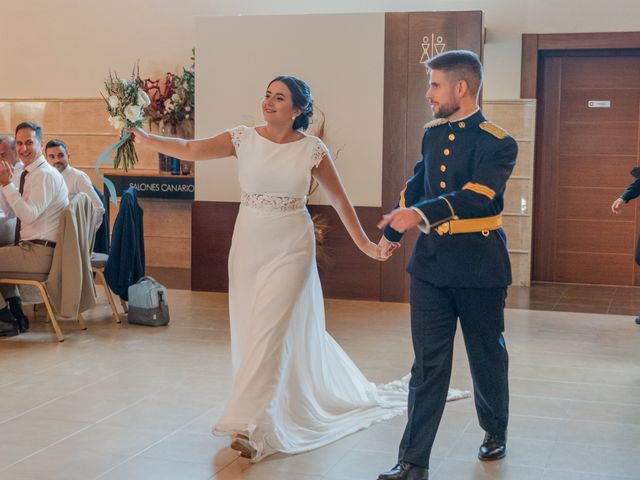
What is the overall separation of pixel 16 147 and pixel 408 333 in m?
3.04

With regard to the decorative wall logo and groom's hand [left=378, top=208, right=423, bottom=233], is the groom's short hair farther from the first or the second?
the decorative wall logo

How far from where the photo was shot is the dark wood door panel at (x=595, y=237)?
9.74 metres

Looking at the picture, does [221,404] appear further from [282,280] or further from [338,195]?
[338,195]

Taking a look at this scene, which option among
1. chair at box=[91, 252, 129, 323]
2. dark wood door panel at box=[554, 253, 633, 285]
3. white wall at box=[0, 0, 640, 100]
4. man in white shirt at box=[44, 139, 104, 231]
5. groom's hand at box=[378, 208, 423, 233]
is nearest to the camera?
groom's hand at box=[378, 208, 423, 233]

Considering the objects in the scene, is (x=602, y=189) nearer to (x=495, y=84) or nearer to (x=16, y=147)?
(x=495, y=84)

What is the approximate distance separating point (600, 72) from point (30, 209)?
5883mm

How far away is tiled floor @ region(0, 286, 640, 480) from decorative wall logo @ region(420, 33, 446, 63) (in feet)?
7.35

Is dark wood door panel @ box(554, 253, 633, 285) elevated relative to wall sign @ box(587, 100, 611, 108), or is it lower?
lower

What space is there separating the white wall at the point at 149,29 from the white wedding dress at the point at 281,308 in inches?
223

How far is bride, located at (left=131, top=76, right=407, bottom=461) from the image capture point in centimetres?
409

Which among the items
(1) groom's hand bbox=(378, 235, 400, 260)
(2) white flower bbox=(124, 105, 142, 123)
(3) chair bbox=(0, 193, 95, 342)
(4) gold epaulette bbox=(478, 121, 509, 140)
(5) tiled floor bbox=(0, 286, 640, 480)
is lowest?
(5) tiled floor bbox=(0, 286, 640, 480)

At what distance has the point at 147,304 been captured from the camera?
695 cm

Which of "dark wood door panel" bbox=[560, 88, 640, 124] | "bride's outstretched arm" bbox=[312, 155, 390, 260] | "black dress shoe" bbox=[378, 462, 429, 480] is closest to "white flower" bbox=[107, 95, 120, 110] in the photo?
"bride's outstretched arm" bbox=[312, 155, 390, 260]

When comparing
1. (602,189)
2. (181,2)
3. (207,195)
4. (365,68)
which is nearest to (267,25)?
(365,68)
